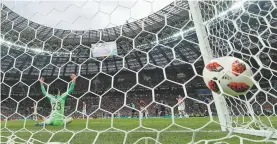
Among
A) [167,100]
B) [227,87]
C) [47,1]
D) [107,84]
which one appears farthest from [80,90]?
[227,87]

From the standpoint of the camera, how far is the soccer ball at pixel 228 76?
201cm

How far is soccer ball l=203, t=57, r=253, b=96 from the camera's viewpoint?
2.01 m

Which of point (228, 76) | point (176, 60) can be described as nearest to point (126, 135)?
point (228, 76)

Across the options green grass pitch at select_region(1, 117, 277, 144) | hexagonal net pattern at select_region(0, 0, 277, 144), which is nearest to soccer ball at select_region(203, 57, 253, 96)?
hexagonal net pattern at select_region(0, 0, 277, 144)

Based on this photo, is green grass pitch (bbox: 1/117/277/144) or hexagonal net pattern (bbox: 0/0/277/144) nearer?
green grass pitch (bbox: 1/117/277/144)

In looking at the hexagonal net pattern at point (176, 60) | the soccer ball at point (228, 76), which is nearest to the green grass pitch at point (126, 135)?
the hexagonal net pattern at point (176, 60)

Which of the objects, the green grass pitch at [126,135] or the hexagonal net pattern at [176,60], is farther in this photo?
the hexagonal net pattern at [176,60]

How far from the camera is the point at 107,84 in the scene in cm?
2441

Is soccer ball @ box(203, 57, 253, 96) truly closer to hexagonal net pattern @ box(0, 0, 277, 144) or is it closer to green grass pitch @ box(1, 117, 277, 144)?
hexagonal net pattern @ box(0, 0, 277, 144)

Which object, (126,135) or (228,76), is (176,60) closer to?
(228,76)

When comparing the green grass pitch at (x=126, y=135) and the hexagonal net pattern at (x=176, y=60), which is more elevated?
the hexagonal net pattern at (x=176, y=60)

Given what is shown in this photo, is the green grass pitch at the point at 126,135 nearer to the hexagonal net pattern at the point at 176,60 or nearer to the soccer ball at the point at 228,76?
the hexagonal net pattern at the point at 176,60

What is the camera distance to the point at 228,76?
1995 mm

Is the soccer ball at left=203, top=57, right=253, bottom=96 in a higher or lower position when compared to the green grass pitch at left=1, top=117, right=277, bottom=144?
higher
